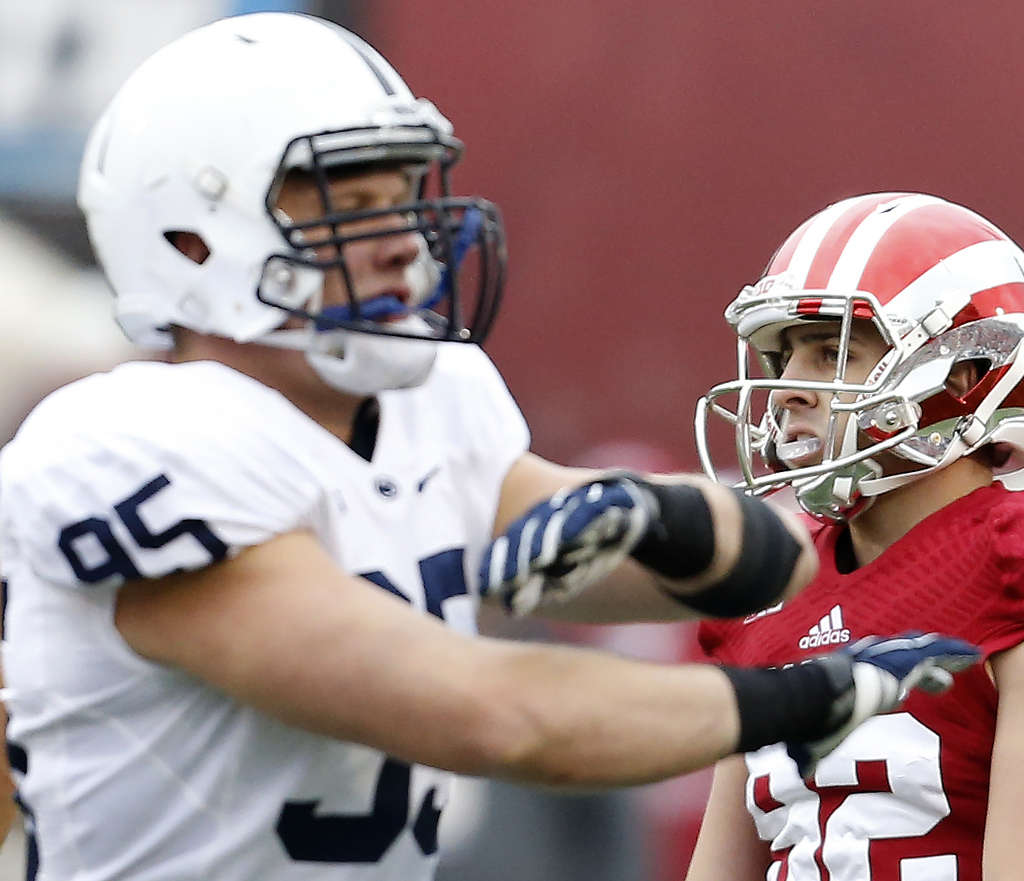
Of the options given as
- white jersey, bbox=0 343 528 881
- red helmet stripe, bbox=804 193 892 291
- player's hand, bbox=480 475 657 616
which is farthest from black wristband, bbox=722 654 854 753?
red helmet stripe, bbox=804 193 892 291

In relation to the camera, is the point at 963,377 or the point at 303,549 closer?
the point at 303,549

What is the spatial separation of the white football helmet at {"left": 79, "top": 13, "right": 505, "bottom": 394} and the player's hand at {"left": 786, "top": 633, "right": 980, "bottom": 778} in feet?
1.38

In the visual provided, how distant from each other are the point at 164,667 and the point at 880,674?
1.83ft

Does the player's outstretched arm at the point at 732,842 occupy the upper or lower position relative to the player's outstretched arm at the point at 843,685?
lower

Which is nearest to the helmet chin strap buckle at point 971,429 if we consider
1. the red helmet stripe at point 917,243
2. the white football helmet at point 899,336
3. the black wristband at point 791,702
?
the white football helmet at point 899,336

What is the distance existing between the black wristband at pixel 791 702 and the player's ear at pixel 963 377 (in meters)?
0.62

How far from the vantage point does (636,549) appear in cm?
142

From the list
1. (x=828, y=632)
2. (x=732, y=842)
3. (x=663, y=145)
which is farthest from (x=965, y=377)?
(x=663, y=145)

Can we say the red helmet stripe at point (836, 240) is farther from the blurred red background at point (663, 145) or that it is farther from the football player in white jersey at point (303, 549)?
the blurred red background at point (663, 145)

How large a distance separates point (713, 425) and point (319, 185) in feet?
6.83

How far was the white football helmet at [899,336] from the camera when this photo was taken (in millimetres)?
1934

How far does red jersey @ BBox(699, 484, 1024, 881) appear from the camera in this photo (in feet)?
5.88

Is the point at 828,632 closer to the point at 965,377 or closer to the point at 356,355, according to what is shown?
the point at 965,377

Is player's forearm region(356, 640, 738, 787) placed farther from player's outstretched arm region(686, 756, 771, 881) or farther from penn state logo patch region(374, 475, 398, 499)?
player's outstretched arm region(686, 756, 771, 881)
